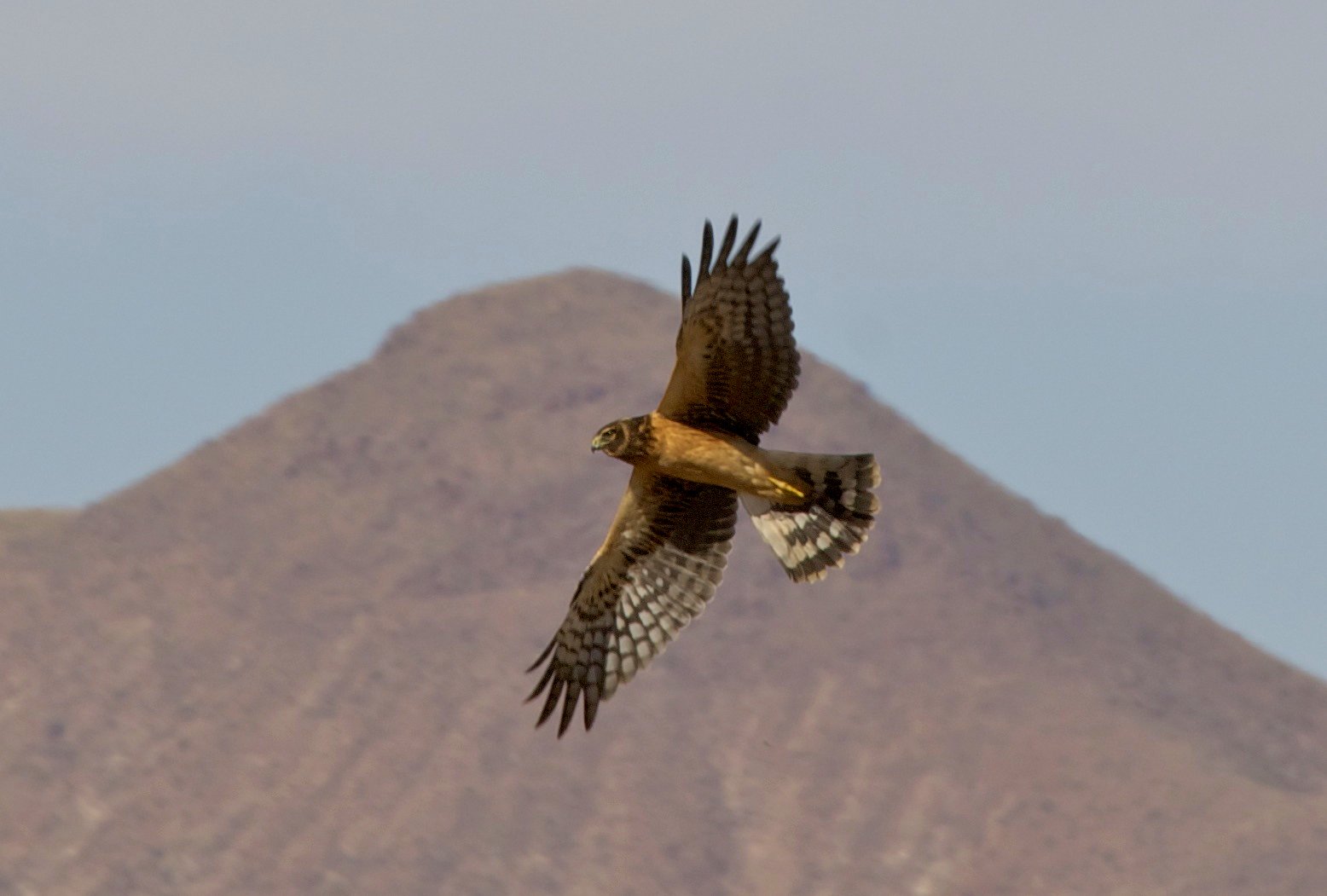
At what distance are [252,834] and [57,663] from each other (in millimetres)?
18781

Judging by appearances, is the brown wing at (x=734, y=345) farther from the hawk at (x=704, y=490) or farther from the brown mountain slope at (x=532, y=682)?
the brown mountain slope at (x=532, y=682)

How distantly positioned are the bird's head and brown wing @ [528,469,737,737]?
1.05 m

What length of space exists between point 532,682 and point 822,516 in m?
87.9

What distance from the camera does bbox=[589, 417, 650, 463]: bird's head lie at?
1728 centimetres

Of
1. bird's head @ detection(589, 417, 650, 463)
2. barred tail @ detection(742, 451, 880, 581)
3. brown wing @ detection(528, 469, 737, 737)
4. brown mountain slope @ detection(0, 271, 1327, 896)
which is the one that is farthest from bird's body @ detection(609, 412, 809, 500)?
brown mountain slope @ detection(0, 271, 1327, 896)

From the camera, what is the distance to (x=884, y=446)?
139625 millimetres

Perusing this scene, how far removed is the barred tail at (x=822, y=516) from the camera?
18.3m

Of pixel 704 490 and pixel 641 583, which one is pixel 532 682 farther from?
pixel 704 490

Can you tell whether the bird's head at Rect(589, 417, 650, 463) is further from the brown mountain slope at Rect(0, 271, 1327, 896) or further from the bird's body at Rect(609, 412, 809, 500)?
the brown mountain slope at Rect(0, 271, 1327, 896)

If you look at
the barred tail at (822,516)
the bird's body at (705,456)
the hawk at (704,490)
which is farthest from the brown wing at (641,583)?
the bird's body at (705,456)

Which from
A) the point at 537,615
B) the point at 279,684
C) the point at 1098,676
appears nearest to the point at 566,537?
the point at 537,615

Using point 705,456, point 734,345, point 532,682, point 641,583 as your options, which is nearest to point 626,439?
point 705,456

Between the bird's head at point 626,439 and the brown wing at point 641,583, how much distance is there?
1054mm

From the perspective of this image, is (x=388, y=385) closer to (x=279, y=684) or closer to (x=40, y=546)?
(x=40, y=546)
